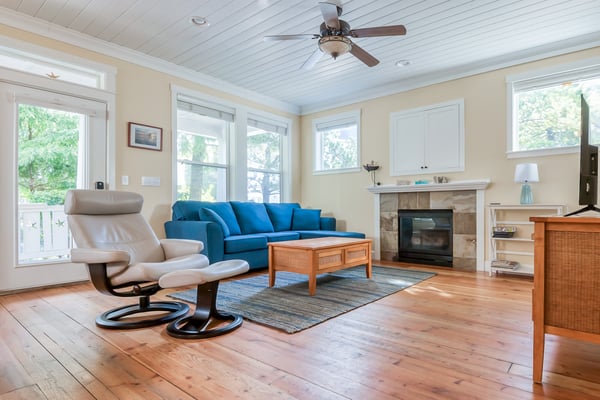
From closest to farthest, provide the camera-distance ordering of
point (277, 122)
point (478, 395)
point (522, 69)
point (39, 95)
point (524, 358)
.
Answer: point (478, 395) → point (524, 358) → point (39, 95) → point (522, 69) → point (277, 122)

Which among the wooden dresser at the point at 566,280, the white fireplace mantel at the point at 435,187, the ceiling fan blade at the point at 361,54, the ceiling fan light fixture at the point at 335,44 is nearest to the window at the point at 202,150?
the white fireplace mantel at the point at 435,187

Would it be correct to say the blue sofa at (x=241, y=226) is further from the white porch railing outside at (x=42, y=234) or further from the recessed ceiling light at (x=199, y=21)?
the recessed ceiling light at (x=199, y=21)

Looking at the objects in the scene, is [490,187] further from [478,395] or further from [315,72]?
[478,395]

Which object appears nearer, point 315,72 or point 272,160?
point 315,72

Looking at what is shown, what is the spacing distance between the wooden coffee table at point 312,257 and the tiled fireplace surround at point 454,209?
5.43 ft

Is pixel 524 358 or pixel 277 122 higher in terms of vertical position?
pixel 277 122

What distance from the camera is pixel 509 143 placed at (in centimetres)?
427

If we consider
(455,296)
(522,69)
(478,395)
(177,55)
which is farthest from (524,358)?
(177,55)

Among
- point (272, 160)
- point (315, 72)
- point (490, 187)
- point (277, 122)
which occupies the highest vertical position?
point (315, 72)

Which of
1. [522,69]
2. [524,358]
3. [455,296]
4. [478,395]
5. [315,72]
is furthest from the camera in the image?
[315,72]

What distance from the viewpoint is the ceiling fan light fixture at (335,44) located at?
2.95 m

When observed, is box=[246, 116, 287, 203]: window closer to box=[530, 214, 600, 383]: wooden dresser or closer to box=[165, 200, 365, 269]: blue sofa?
box=[165, 200, 365, 269]: blue sofa

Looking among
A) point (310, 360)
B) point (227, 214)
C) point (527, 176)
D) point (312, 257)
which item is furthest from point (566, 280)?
point (227, 214)

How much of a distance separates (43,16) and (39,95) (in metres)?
0.74
